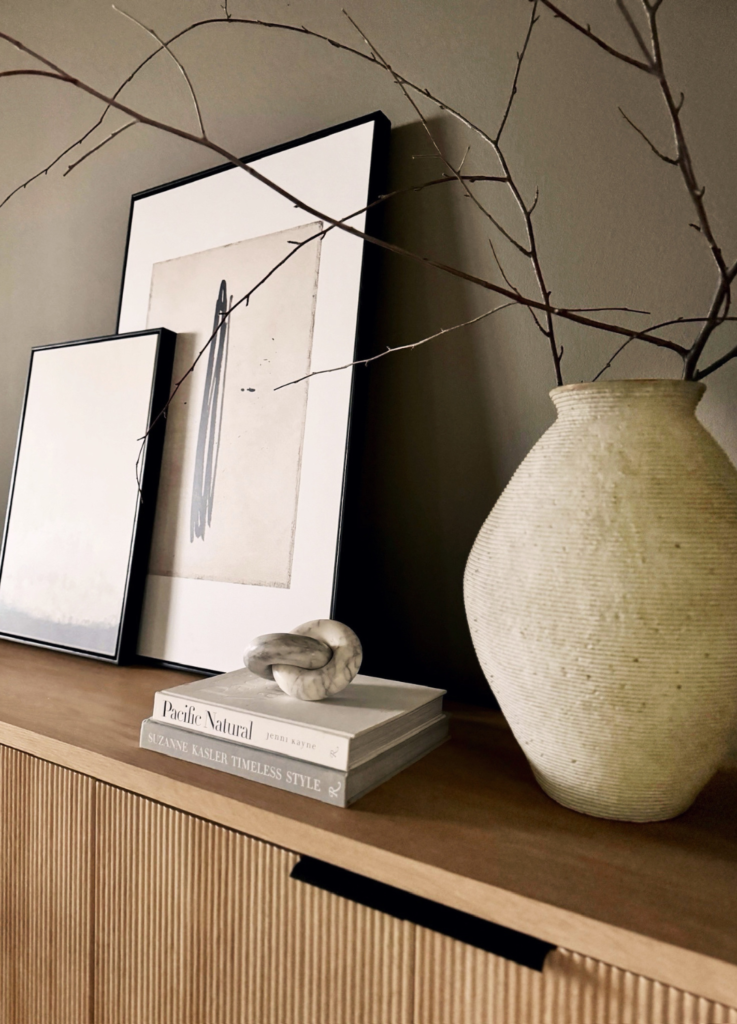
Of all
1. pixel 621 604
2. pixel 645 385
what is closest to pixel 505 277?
pixel 645 385

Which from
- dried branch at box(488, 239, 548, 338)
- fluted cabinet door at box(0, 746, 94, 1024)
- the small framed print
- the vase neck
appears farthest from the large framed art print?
the vase neck

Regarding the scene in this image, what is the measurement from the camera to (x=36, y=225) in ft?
4.88

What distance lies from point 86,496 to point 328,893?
0.86m

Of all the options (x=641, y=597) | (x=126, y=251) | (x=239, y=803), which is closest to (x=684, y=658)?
(x=641, y=597)

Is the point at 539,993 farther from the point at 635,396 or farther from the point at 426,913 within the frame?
the point at 635,396

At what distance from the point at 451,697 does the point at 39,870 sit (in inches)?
21.6

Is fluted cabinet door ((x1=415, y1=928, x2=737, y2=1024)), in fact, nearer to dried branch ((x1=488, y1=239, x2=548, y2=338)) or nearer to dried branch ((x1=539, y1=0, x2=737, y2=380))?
dried branch ((x1=539, y1=0, x2=737, y2=380))

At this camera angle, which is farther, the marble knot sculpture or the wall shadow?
the wall shadow

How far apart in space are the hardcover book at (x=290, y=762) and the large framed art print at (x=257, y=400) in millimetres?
266

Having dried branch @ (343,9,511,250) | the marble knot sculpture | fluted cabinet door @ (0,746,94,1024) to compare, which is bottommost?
fluted cabinet door @ (0,746,94,1024)

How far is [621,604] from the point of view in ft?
1.69

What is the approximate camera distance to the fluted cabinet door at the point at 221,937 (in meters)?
0.54

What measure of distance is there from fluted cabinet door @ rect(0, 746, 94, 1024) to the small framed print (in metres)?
0.33

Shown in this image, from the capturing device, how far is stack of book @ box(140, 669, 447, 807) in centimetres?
61
